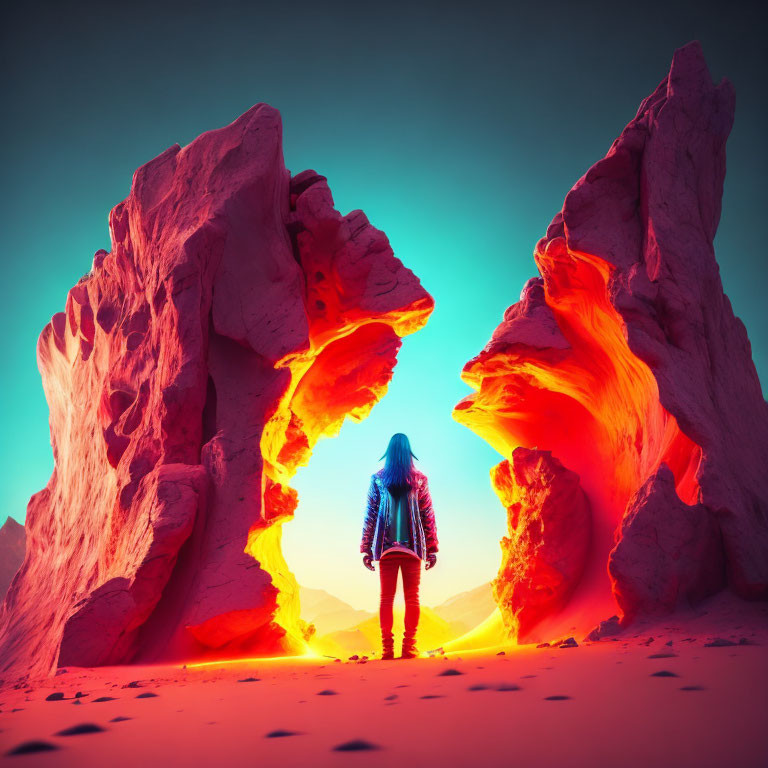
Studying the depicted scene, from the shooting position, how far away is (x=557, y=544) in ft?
30.7

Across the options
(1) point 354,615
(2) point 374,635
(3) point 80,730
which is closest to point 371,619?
(2) point 374,635

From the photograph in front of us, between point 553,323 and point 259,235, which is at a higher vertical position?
point 259,235

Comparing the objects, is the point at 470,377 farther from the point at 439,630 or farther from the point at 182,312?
the point at 439,630

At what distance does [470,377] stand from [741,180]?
5.54 metres

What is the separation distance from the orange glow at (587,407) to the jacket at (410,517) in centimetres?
296

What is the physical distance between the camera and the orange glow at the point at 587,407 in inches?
299

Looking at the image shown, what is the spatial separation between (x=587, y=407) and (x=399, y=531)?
220 inches

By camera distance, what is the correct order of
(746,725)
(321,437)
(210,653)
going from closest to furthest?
→ 1. (746,725)
2. (210,653)
3. (321,437)

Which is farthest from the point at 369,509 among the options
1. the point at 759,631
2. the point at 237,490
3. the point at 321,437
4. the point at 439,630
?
the point at 439,630

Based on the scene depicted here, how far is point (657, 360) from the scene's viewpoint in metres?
6.57

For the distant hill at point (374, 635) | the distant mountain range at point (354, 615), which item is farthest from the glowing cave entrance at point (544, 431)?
the distant hill at point (374, 635)

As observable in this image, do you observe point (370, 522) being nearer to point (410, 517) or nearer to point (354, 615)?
point (410, 517)

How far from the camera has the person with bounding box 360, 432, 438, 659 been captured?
598 centimetres

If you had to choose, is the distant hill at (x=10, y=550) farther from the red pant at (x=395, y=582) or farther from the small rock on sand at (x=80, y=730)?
the small rock on sand at (x=80, y=730)
